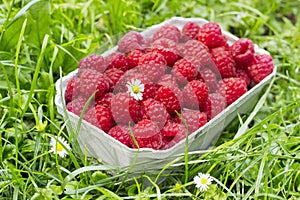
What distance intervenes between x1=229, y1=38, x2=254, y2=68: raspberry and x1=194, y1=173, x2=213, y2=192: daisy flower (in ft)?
1.25

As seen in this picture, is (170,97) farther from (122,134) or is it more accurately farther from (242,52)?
(242,52)

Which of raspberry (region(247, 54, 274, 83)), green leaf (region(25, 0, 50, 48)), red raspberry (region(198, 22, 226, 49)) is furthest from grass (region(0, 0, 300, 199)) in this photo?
red raspberry (region(198, 22, 226, 49))

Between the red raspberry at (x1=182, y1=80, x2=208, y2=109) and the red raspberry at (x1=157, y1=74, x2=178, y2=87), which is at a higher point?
the red raspberry at (x1=157, y1=74, x2=178, y2=87)

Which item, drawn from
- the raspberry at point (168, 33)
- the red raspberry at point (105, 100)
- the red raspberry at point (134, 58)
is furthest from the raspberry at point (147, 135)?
the raspberry at point (168, 33)

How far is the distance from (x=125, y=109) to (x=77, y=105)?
0.38 ft

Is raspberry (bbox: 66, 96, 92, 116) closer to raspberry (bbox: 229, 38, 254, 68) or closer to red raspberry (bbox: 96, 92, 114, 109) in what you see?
red raspberry (bbox: 96, 92, 114, 109)

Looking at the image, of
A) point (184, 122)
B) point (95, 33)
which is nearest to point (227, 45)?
point (184, 122)

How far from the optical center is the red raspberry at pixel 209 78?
1347mm

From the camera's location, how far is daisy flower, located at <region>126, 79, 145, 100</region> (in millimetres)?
1255

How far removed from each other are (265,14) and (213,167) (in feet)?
2.76

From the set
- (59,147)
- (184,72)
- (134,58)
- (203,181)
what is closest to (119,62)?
(134,58)

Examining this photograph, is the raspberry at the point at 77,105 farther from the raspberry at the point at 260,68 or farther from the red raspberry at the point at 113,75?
the raspberry at the point at 260,68

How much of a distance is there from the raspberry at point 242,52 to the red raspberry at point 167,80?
22 centimetres

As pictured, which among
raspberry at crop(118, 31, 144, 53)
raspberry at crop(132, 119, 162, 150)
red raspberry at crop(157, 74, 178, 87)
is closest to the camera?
raspberry at crop(132, 119, 162, 150)
